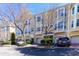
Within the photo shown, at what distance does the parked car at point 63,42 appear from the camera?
39.8ft

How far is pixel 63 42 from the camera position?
39.9ft

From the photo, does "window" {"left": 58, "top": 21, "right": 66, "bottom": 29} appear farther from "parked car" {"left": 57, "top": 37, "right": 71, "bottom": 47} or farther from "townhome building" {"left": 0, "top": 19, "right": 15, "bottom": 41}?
"townhome building" {"left": 0, "top": 19, "right": 15, "bottom": 41}

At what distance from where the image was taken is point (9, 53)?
1206 cm

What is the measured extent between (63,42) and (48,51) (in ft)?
0.93

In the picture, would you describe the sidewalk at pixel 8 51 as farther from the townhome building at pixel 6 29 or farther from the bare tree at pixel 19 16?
the bare tree at pixel 19 16

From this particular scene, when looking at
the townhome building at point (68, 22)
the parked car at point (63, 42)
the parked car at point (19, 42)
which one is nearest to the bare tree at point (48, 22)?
the townhome building at point (68, 22)

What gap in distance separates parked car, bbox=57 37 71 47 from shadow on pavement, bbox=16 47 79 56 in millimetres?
71

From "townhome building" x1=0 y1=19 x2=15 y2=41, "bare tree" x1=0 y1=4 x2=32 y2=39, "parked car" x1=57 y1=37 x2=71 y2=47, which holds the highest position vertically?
"bare tree" x1=0 y1=4 x2=32 y2=39

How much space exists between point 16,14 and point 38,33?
1.53ft

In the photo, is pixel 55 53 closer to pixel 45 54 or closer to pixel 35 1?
pixel 45 54

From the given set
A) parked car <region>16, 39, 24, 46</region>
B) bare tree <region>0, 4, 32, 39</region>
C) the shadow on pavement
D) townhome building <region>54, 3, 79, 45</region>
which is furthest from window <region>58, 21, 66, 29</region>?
parked car <region>16, 39, 24, 46</region>

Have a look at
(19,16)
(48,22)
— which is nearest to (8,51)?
(19,16)

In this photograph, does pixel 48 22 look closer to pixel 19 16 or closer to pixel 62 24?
pixel 62 24

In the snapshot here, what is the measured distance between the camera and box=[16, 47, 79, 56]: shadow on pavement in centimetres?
1209
